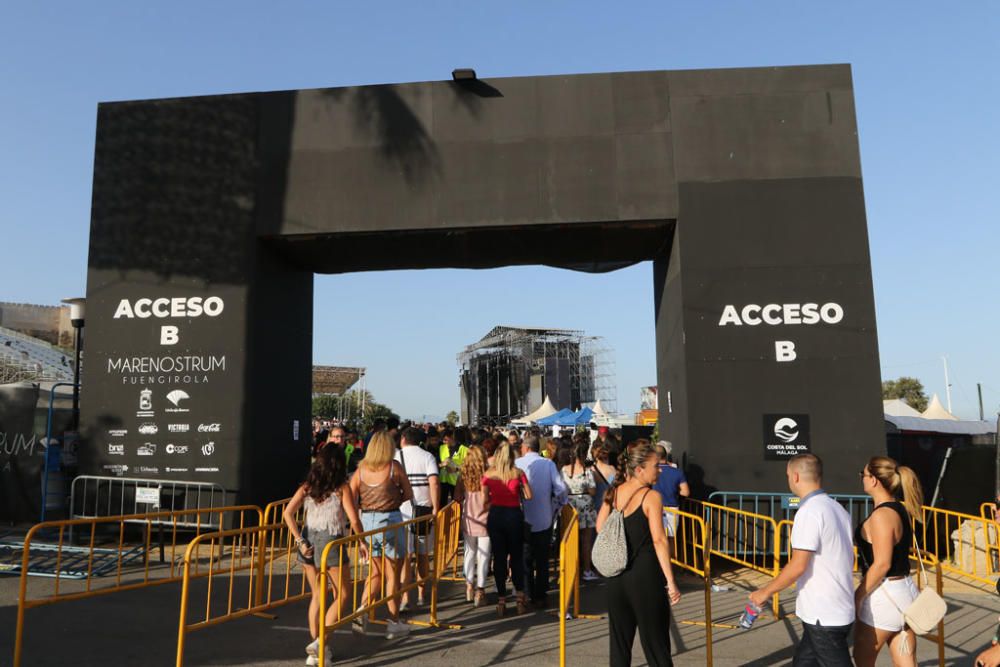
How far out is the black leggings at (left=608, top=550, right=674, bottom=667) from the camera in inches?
189

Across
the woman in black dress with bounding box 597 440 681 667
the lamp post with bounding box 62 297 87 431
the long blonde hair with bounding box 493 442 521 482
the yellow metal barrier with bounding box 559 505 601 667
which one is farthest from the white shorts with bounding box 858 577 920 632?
the lamp post with bounding box 62 297 87 431

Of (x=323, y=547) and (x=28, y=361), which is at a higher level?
(x=28, y=361)

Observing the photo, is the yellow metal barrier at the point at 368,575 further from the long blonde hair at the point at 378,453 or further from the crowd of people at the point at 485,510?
the long blonde hair at the point at 378,453

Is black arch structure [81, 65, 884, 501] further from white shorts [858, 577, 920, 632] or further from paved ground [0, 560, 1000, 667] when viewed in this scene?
white shorts [858, 577, 920, 632]

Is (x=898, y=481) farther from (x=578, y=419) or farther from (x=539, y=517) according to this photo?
(x=578, y=419)

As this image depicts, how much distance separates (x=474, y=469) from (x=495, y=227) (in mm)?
4346

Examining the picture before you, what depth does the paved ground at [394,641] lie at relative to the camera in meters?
6.27

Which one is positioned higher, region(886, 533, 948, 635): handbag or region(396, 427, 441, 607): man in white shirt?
region(396, 427, 441, 607): man in white shirt

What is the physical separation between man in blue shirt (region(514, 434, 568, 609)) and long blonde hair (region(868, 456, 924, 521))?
13.0ft

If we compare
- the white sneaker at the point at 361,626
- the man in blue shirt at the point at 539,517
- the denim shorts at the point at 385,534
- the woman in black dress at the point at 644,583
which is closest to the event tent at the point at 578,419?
the man in blue shirt at the point at 539,517

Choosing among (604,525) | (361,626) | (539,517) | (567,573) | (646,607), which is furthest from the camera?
(539,517)

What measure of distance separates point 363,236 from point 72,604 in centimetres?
612

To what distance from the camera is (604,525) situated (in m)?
4.96

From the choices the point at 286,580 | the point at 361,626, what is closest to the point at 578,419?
the point at 286,580
